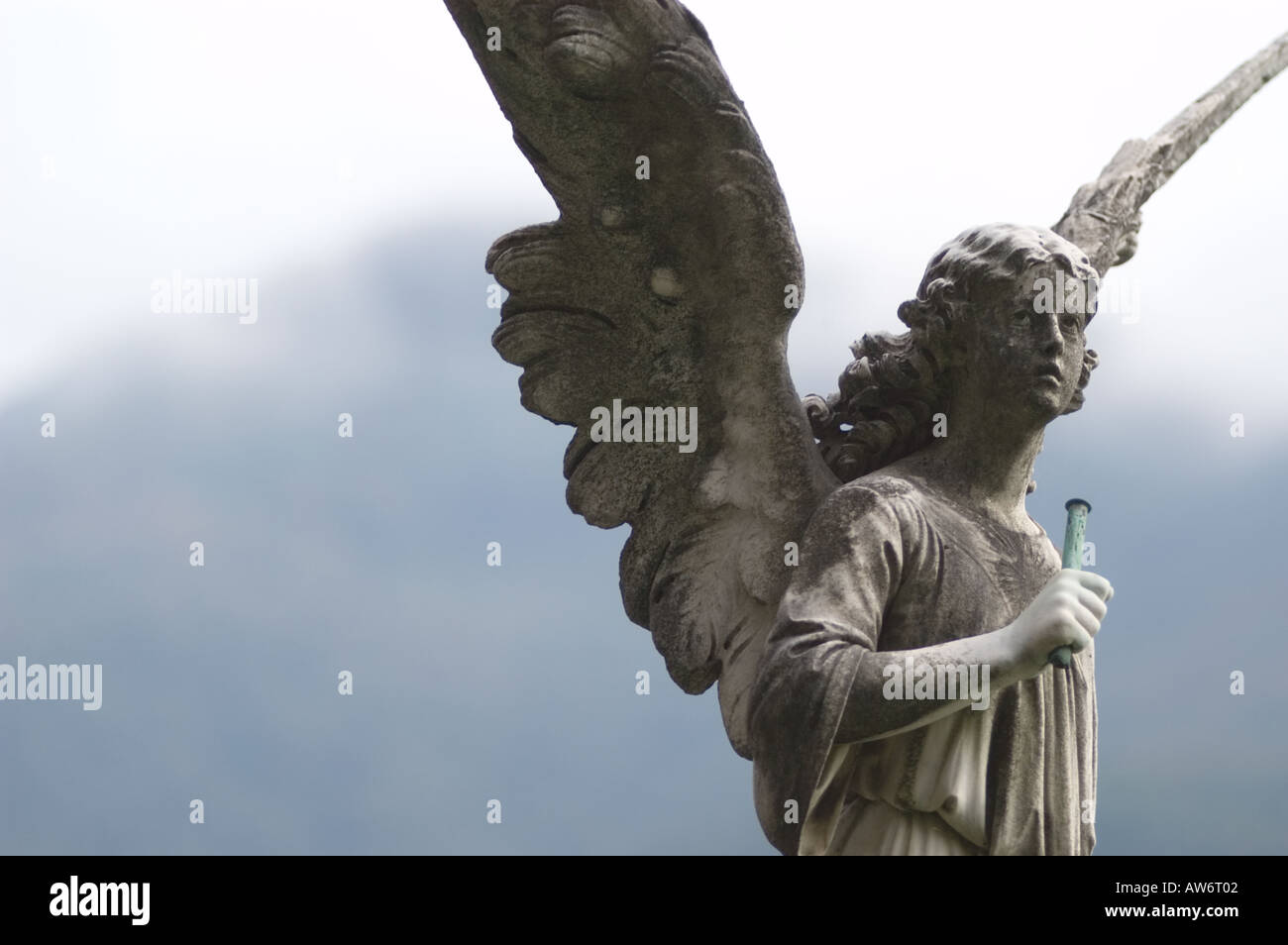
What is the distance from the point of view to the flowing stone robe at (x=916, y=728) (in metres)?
7.61

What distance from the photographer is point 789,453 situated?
27.0 feet

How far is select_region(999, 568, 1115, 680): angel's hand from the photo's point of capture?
7.28 m

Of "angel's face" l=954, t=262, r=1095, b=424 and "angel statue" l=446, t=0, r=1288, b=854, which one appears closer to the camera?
"angel statue" l=446, t=0, r=1288, b=854

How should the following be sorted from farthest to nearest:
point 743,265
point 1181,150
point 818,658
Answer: point 1181,150 → point 743,265 → point 818,658

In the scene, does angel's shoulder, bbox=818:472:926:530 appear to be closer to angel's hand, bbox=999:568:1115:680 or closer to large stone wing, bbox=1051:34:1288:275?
angel's hand, bbox=999:568:1115:680

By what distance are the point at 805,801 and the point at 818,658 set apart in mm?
492

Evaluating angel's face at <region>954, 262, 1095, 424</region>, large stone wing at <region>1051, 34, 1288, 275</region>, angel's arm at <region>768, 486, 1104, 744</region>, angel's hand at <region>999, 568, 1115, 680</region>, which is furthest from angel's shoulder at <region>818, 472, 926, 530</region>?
large stone wing at <region>1051, 34, 1288, 275</region>

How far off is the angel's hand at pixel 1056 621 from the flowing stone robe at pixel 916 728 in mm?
353

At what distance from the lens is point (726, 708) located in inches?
320

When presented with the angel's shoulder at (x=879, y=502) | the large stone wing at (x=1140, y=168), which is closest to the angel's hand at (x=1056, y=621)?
the angel's shoulder at (x=879, y=502)

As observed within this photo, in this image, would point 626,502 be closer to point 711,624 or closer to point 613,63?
point 711,624

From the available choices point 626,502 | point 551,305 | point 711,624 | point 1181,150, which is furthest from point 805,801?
point 1181,150

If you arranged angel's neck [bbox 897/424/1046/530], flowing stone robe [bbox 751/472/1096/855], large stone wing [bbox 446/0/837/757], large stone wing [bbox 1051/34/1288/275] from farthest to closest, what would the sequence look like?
large stone wing [bbox 1051/34/1288/275] < angel's neck [bbox 897/424/1046/530] < large stone wing [bbox 446/0/837/757] < flowing stone robe [bbox 751/472/1096/855]

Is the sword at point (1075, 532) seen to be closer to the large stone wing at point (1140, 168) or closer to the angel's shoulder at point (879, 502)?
the angel's shoulder at point (879, 502)
